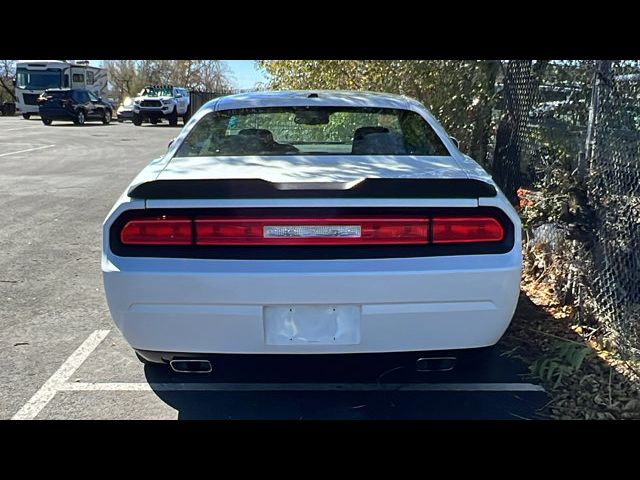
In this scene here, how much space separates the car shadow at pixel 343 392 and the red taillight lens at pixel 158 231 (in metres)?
0.61

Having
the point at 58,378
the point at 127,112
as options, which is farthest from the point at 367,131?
the point at 127,112

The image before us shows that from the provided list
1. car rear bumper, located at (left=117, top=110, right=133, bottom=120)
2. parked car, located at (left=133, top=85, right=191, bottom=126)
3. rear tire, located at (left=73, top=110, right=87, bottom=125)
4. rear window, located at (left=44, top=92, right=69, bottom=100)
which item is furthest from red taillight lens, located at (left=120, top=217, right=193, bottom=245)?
car rear bumper, located at (left=117, top=110, right=133, bottom=120)

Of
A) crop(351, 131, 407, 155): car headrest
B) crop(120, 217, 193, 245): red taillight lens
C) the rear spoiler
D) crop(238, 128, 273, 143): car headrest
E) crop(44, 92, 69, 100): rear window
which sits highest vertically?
crop(44, 92, 69, 100): rear window

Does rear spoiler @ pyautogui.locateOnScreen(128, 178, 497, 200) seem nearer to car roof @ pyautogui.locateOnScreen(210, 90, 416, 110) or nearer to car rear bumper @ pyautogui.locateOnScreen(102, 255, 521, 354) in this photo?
car rear bumper @ pyautogui.locateOnScreen(102, 255, 521, 354)

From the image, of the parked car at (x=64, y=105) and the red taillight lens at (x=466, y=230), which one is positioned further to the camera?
the parked car at (x=64, y=105)

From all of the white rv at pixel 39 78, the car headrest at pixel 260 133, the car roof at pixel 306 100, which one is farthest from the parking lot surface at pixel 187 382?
the white rv at pixel 39 78

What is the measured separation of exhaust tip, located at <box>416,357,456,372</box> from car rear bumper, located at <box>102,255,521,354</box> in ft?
0.33

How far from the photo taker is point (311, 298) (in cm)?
261

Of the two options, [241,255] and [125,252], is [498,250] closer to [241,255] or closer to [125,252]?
[241,255]

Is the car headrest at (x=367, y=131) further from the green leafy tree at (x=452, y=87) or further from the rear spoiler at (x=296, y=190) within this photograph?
the green leafy tree at (x=452, y=87)

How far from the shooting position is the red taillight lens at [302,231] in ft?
8.71

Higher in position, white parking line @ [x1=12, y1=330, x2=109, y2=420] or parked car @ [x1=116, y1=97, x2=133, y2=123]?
parked car @ [x1=116, y1=97, x2=133, y2=123]

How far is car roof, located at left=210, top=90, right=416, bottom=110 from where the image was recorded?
402 cm
